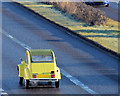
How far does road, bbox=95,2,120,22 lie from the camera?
160ft

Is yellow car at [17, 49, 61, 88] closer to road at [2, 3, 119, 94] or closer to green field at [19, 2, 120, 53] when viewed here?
road at [2, 3, 119, 94]

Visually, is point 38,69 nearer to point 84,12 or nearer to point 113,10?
point 84,12

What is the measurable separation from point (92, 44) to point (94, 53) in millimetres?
2168

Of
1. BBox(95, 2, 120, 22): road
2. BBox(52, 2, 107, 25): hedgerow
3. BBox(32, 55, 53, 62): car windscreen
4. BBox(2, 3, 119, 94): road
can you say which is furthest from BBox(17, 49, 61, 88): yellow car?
BBox(95, 2, 120, 22): road

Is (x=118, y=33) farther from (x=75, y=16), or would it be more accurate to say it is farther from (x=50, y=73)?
(x=50, y=73)

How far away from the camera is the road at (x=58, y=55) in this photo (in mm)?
28103

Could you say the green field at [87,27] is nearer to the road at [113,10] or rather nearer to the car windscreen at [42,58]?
the road at [113,10]

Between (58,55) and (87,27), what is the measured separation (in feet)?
25.0

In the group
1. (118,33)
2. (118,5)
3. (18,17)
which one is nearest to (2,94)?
(118,33)

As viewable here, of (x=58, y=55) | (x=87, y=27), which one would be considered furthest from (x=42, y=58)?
(x=87, y=27)

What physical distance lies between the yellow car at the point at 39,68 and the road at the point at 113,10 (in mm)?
20280

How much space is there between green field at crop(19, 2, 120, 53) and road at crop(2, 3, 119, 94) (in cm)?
72

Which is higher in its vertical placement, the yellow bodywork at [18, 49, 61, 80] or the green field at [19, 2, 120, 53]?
the yellow bodywork at [18, 49, 61, 80]

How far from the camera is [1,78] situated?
97.0ft
